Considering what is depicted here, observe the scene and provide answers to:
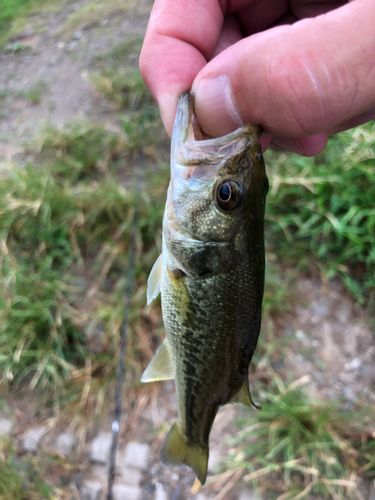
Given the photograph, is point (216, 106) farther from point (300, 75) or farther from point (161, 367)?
point (161, 367)

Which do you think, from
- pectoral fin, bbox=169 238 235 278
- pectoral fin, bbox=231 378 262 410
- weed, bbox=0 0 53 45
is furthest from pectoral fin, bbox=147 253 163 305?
weed, bbox=0 0 53 45

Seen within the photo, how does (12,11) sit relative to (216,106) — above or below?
above

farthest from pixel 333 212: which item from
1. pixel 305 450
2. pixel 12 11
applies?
pixel 12 11

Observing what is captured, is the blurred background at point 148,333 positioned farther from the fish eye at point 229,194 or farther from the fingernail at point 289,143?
the fish eye at point 229,194

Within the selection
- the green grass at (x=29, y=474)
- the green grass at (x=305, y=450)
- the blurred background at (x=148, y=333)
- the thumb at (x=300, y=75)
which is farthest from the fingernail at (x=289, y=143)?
the green grass at (x=29, y=474)

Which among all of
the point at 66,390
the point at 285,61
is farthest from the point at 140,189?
the point at 285,61

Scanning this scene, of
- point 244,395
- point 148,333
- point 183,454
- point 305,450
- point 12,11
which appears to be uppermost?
point 12,11
